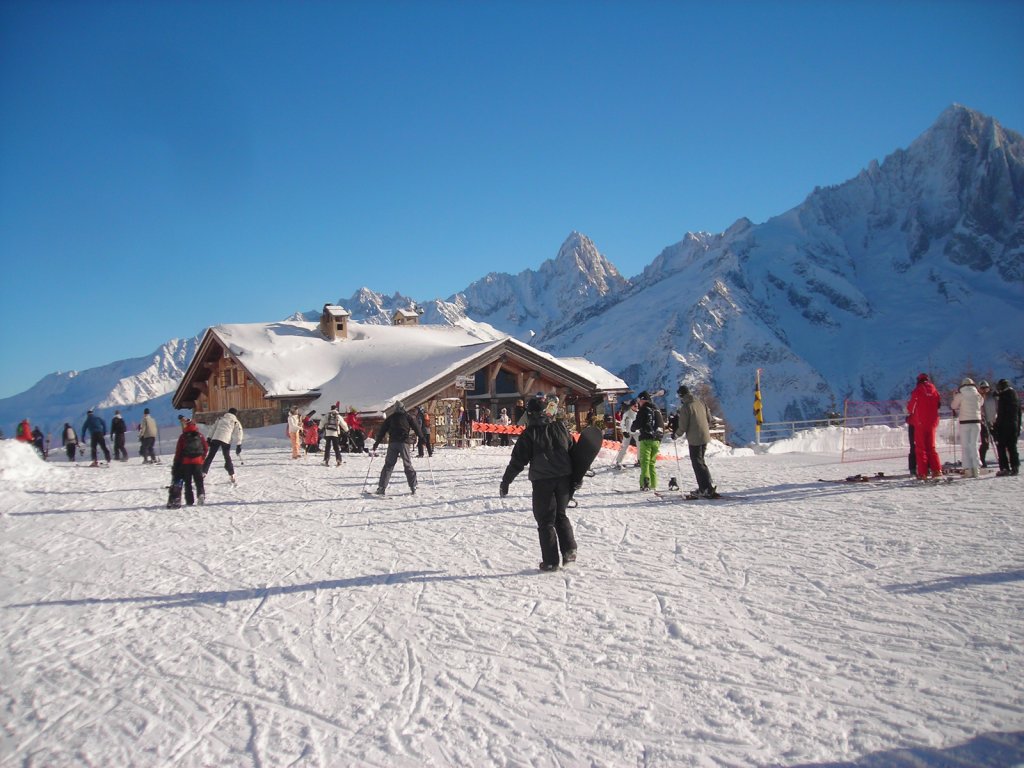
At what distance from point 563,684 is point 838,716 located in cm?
153

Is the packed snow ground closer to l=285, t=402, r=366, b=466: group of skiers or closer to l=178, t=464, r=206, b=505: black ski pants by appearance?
l=178, t=464, r=206, b=505: black ski pants

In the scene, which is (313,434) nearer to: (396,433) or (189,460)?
(189,460)

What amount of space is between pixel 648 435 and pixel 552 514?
5.30m

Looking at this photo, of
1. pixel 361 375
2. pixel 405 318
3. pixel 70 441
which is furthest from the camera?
pixel 405 318

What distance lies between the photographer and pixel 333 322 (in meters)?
36.4

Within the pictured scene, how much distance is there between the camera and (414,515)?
34.0 ft

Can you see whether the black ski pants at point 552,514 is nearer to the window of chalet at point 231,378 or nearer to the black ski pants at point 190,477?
the black ski pants at point 190,477

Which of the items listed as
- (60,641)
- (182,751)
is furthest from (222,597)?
(182,751)

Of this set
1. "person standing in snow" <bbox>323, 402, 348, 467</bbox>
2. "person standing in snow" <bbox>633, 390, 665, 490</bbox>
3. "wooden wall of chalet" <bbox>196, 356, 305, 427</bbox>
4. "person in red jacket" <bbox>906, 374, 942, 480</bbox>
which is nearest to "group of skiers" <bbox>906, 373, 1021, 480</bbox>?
"person in red jacket" <bbox>906, 374, 942, 480</bbox>

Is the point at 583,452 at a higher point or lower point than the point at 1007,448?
higher

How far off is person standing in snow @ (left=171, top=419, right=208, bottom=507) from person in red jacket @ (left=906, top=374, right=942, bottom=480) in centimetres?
1156

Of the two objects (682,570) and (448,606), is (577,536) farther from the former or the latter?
(448,606)

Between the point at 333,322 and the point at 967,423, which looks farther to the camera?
the point at 333,322

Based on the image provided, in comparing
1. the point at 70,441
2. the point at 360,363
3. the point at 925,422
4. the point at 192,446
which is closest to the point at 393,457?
the point at 192,446
